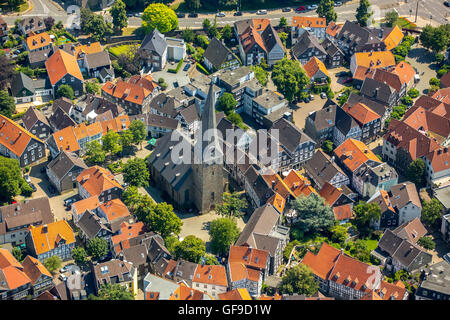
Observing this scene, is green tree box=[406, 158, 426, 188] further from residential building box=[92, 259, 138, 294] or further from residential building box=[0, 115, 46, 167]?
residential building box=[0, 115, 46, 167]

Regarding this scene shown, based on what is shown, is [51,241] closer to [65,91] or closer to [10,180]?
[10,180]

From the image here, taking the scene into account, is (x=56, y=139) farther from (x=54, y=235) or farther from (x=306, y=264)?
(x=306, y=264)

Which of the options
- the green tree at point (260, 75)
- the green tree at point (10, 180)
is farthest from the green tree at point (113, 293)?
the green tree at point (260, 75)

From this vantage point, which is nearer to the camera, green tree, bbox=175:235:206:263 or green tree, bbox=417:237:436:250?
green tree, bbox=175:235:206:263

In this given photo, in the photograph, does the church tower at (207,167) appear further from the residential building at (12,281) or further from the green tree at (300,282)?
the residential building at (12,281)

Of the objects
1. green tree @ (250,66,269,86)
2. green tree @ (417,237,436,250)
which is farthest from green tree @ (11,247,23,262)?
green tree @ (250,66,269,86)

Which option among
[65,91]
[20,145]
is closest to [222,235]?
[20,145]
